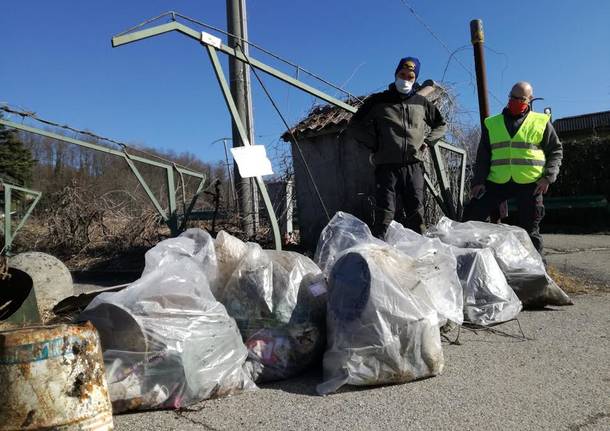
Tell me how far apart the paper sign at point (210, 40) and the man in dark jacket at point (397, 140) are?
131 cm

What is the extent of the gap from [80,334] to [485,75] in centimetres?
693

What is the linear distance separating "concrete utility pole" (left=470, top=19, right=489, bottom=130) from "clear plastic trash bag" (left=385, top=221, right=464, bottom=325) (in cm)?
468

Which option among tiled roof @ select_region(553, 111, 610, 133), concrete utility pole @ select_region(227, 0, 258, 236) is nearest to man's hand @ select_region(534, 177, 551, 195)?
concrete utility pole @ select_region(227, 0, 258, 236)

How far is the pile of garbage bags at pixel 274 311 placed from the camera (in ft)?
8.51

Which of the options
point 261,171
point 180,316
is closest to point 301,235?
point 261,171

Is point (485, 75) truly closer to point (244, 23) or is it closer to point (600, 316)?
point (244, 23)

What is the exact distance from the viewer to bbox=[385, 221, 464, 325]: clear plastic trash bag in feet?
9.71

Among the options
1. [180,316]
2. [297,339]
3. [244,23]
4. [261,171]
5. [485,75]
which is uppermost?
[244,23]

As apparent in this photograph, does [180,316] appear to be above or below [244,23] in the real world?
below

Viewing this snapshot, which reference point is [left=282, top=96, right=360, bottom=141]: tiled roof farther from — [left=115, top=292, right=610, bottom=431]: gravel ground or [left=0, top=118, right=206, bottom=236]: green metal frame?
[left=115, top=292, right=610, bottom=431]: gravel ground

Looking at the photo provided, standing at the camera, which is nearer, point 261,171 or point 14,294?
point 14,294

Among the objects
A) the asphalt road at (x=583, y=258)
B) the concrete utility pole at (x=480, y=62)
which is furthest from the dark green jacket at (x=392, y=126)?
the concrete utility pole at (x=480, y=62)

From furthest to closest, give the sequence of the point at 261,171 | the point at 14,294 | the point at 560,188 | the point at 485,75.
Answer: the point at 560,188, the point at 485,75, the point at 261,171, the point at 14,294

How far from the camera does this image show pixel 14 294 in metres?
3.17
